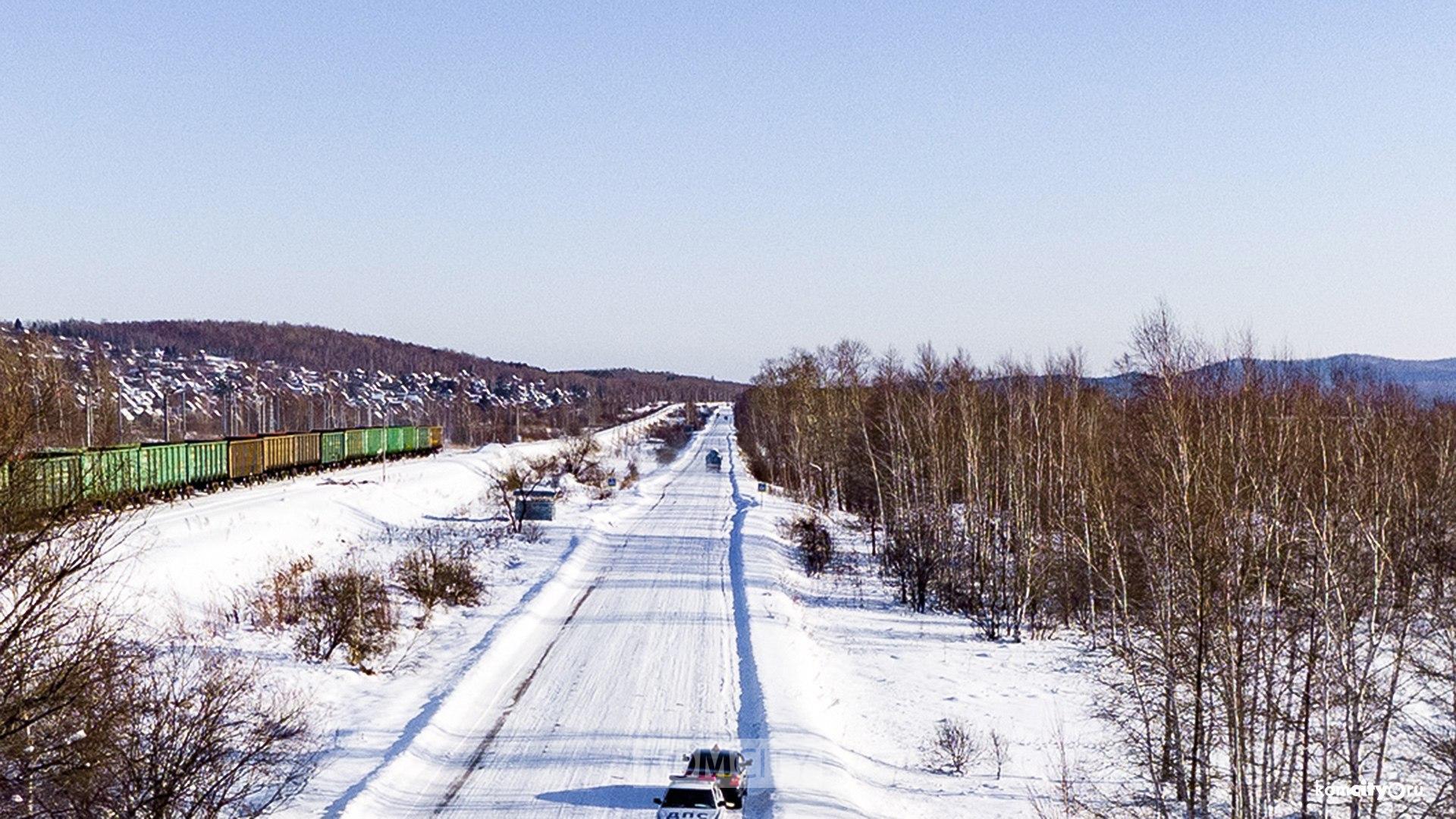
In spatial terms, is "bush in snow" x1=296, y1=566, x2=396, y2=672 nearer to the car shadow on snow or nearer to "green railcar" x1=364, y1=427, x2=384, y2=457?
the car shadow on snow

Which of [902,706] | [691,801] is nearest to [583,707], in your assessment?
[691,801]

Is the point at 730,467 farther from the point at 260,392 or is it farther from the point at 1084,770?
the point at 1084,770

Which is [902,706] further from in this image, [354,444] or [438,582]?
[354,444]

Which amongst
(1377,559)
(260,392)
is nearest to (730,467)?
(260,392)

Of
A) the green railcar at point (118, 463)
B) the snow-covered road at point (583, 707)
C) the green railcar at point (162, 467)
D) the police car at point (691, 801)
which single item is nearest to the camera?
the police car at point (691, 801)

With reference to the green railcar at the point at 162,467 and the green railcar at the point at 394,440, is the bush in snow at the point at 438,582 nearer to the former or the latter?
the green railcar at the point at 162,467

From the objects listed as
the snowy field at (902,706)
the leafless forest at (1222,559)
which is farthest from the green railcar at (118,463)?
the leafless forest at (1222,559)
